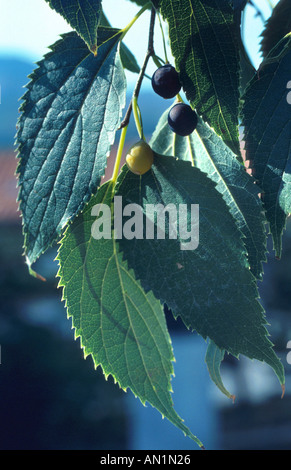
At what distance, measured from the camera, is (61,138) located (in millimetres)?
412

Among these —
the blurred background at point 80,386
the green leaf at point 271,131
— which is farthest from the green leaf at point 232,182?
the blurred background at point 80,386

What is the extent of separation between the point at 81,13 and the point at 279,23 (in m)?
0.22

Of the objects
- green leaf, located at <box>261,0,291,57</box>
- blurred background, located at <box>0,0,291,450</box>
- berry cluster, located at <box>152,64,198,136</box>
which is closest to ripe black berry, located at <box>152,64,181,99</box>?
berry cluster, located at <box>152,64,198,136</box>

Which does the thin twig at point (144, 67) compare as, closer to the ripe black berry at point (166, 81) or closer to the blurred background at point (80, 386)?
the ripe black berry at point (166, 81)

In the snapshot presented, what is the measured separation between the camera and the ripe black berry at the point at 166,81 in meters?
0.43

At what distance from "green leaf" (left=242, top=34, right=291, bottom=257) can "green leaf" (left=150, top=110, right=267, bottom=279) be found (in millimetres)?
13

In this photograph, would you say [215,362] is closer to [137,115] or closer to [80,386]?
Answer: [137,115]

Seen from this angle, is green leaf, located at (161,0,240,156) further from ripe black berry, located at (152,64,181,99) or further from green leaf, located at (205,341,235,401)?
green leaf, located at (205,341,235,401)

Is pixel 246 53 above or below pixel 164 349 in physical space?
above

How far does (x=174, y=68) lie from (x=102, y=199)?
0.38 ft

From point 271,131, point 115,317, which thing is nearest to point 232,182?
point 271,131
